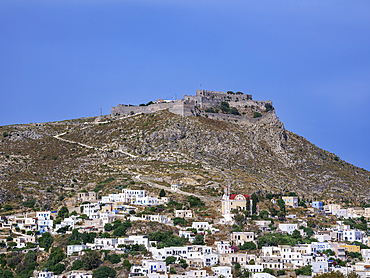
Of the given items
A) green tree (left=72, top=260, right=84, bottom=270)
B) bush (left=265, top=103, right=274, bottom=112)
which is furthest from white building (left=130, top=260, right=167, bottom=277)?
bush (left=265, top=103, right=274, bottom=112)

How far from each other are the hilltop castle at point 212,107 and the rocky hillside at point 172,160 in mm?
2080

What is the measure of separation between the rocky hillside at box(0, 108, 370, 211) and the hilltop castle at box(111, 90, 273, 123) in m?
2.08

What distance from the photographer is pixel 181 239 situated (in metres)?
74.1

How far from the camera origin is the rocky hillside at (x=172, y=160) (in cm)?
9588

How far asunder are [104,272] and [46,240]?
41.7ft

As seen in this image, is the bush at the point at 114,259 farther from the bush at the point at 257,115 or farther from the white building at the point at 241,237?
the bush at the point at 257,115

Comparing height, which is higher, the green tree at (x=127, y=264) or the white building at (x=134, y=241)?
the white building at (x=134, y=241)

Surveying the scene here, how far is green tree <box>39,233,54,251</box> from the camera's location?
74.6 m

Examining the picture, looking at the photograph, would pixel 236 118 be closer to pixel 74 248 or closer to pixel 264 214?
pixel 264 214

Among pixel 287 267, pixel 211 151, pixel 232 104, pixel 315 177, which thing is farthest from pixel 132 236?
pixel 232 104

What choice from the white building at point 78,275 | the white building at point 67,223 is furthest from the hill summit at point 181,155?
the white building at point 78,275

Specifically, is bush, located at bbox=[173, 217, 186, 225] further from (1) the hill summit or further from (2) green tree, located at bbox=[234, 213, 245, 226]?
(1) the hill summit

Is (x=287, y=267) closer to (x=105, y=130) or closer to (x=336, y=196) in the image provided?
(x=336, y=196)

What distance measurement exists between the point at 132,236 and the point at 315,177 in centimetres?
4454
